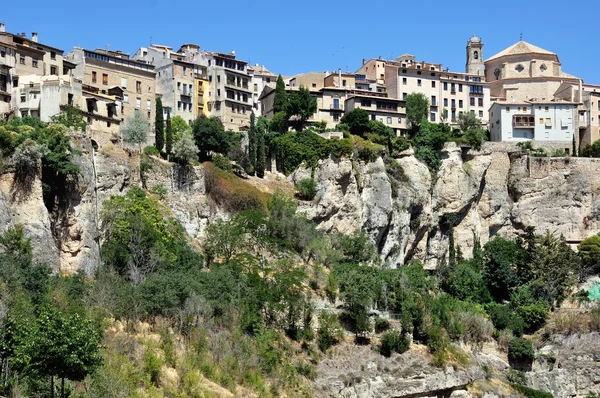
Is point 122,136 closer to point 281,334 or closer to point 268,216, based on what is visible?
point 268,216

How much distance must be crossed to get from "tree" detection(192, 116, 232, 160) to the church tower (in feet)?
122

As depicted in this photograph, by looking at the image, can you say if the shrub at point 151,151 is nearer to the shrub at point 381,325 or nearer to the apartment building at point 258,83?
the shrub at point 381,325

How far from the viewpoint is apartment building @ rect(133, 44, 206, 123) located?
77.9 metres

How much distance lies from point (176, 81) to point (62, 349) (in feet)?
149

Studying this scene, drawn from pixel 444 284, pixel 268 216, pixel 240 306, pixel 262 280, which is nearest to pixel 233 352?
pixel 240 306

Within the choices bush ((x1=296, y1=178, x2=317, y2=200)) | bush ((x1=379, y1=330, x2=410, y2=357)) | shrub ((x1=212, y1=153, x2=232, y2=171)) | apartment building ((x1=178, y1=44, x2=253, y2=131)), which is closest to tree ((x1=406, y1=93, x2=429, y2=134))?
apartment building ((x1=178, y1=44, x2=253, y2=131))

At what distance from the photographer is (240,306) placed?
172ft

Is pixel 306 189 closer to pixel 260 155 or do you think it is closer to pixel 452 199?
pixel 260 155

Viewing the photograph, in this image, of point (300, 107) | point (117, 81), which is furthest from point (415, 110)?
point (117, 81)

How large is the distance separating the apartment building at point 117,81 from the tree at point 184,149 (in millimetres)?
4509

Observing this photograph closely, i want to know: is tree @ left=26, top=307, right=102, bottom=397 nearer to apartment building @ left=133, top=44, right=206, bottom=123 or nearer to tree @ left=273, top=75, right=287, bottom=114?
apartment building @ left=133, top=44, right=206, bottom=123

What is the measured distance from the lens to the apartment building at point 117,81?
68.2 metres

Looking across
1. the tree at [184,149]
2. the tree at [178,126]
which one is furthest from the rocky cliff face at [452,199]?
the tree at [184,149]

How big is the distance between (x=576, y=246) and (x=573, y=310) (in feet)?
31.1
